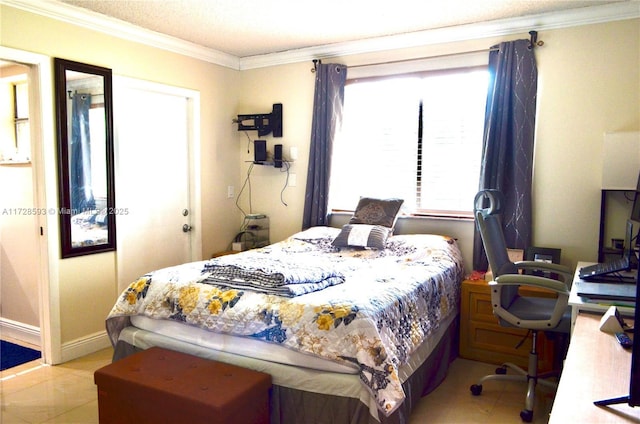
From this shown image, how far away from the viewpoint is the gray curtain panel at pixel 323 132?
13.8 feet

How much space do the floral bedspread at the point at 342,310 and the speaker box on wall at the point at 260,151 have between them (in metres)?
1.56

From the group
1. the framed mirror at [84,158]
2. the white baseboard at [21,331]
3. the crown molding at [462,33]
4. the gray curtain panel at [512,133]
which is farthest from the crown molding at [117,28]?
the gray curtain panel at [512,133]

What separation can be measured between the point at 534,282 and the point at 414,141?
1.87 meters

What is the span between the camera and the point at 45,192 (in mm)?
3178

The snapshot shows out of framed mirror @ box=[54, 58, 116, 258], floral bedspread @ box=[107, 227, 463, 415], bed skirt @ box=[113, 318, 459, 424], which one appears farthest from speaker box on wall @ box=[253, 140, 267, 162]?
bed skirt @ box=[113, 318, 459, 424]

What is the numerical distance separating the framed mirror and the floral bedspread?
988 millimetres

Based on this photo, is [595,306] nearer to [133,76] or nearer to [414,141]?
[414,141]

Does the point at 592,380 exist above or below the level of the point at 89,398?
above

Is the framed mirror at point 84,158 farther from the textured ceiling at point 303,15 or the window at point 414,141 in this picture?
the window at point 414,141

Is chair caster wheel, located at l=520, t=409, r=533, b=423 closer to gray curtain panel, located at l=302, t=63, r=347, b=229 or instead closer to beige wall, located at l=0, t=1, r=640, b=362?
beige wall, located at l=0, t=1, r=640, b=362

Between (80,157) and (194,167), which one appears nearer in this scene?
(80,157)

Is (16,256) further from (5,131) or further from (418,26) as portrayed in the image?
(418,26)

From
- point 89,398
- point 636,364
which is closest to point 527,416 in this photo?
point 636,364

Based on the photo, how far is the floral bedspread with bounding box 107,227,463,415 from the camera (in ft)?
6.69
